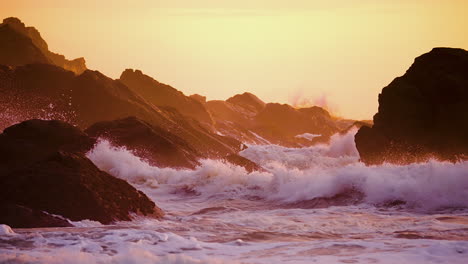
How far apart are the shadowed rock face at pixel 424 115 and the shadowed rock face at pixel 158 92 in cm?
4486

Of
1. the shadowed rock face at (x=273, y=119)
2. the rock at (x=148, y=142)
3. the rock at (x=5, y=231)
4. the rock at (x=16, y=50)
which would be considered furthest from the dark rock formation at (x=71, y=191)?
the shadowed rock face at (x=273, y=119)

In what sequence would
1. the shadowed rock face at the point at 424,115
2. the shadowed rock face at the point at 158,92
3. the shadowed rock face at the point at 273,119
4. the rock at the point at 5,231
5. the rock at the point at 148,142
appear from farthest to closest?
the shadowed rock face at the point at 273,119 → the shadowed rock face at the point at 158,92 → the rock at the point at 148,142 → the shadowed rock face at the point at 424,115 → the rock at the point at 5,231

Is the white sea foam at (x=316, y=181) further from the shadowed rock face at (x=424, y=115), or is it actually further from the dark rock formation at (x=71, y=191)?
the dark rock formation at (x=71, y=191)

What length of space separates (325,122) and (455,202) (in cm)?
11060

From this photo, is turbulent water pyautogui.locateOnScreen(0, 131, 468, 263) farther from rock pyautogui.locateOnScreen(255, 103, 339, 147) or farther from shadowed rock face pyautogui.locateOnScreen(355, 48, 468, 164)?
rock pyautogui.locateOnScreen(255, 103, 339, 147)

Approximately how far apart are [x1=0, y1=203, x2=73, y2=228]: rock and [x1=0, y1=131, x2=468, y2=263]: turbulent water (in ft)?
1.66

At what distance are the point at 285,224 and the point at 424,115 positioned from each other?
57.1 ft

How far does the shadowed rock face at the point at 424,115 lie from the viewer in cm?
2789

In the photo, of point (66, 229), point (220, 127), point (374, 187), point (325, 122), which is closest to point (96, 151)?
point (374, 187)

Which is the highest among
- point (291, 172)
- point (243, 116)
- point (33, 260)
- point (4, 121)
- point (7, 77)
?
point (243, 116)

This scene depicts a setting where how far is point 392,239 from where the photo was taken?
1173 centimetres

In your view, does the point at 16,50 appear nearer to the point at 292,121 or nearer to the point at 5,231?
the point at 5,231

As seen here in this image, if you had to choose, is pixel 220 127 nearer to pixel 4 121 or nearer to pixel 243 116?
pixel 243 116

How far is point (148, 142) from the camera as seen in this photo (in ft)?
121
